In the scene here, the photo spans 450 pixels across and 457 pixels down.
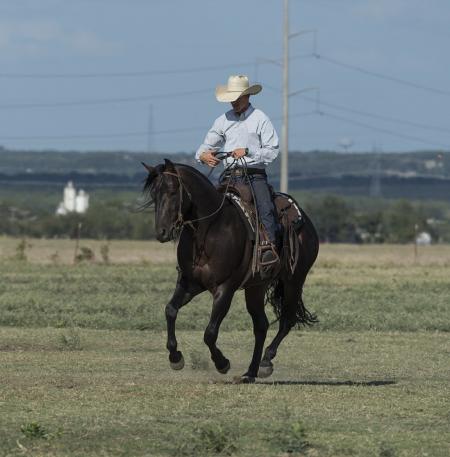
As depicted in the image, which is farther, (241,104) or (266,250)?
(241,104)

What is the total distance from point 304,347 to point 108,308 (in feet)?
20.7

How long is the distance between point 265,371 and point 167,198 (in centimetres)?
280

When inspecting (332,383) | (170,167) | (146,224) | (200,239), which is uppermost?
(146,224)

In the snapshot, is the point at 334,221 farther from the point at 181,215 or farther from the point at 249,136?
the point at 181,215

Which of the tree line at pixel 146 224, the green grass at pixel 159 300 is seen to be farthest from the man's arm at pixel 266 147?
the tree line at pixel 146 224

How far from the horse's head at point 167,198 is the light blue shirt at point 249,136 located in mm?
1182

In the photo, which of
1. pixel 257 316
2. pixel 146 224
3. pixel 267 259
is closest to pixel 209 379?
pixel 257 316

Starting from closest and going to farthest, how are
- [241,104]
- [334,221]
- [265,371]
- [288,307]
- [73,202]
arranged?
1. [241,104]
2. [265,371]
3. [288,307]
4. [334,221]
5. [73,202]

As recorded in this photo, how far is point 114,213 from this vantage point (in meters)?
94.3

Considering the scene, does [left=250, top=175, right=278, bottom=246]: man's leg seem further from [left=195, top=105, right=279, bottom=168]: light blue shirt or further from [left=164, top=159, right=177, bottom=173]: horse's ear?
[left=164, top=159, right=177, bottom=173]: horse's ear

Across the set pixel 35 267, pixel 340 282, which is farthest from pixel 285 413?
pixel 35 267

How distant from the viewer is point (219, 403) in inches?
477

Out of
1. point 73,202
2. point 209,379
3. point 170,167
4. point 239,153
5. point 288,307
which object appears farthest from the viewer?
point 73,202

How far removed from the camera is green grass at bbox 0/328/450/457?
979cm
